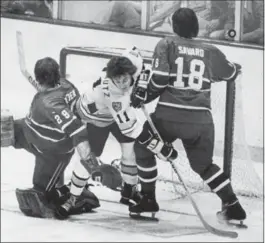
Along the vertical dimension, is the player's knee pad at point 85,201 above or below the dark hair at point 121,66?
below

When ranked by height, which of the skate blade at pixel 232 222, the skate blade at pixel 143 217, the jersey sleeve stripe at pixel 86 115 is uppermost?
the jersey sleeve stripe at pixel 86 115

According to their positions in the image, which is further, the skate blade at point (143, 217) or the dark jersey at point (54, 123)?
the skate blade at point (143, 217)

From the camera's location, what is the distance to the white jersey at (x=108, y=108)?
7.20 ft

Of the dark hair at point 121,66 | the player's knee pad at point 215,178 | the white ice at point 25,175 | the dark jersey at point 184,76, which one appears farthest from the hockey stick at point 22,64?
the player's knee pad at point 215,178

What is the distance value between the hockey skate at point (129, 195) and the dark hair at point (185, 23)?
0.51 metres

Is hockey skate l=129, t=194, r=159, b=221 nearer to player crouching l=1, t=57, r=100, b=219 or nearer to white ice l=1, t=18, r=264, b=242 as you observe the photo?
white ice l=1, t=18, r=264, b=242

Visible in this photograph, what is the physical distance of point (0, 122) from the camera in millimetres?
Answer: 2182

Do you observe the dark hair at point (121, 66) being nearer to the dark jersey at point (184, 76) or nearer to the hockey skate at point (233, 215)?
the dark jersey at point (184, 76)

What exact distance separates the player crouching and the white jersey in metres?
0.04

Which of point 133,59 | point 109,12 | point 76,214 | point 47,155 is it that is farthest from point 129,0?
point 76,214

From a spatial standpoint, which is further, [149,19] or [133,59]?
[149,19]

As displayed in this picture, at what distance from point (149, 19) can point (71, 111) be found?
40 centimetres

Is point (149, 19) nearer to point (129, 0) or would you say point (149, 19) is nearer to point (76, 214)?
point (129, 0)

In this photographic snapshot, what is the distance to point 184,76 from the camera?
219 cm
